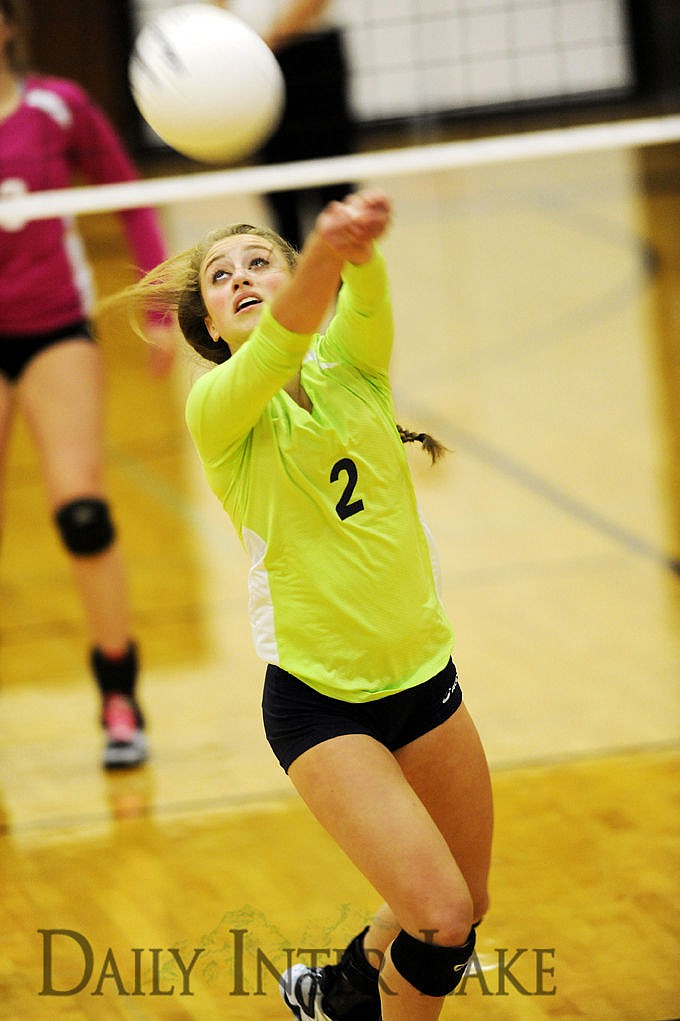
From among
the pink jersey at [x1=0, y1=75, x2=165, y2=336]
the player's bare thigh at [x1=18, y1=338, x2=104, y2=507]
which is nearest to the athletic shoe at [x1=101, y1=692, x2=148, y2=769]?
the player's bare thigh at [x1=18, y1=338, x2=104, y2=507]

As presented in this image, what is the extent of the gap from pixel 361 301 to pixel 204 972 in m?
1.38

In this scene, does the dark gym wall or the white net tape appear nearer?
the white net tape

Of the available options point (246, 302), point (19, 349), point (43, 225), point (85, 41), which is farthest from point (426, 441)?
point (85, 41)

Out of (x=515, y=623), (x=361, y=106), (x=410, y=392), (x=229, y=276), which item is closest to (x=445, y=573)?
(x=515, y=623)

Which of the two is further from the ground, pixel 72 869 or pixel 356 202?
pixel 356 202

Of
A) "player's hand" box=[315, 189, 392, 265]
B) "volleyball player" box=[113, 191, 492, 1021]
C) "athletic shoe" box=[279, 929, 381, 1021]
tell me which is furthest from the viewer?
"athletic shoe" box=[279, 929, 381, 1021]

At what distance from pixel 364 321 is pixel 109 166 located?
1953 mm

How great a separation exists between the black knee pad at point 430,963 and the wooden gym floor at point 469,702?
52 cm

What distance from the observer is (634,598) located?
472cm

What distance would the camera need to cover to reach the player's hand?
2.10 m

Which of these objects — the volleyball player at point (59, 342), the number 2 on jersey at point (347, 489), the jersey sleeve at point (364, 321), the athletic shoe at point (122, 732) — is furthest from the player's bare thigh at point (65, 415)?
the number 2 on jersey at point (347, 489)

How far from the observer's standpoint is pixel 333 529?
7.72 ft

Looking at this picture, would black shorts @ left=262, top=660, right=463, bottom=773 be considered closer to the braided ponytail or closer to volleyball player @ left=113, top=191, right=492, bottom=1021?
volleyball player @ left=113, top=191, right=492, bottom=1021

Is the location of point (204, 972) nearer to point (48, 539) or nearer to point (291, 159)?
point (48, 539)
